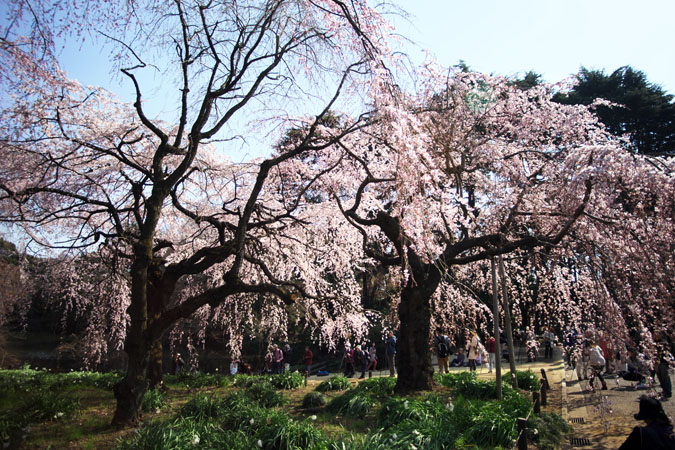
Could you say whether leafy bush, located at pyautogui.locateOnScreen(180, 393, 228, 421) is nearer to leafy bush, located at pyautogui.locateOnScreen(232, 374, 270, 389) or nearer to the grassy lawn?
the grassy lawn

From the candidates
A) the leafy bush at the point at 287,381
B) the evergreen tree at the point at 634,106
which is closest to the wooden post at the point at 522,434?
the leafy bush at the point at 287,381

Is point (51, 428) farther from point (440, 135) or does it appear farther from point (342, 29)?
point (440, 135)

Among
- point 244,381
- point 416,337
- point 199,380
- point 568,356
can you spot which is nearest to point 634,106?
point 568,356

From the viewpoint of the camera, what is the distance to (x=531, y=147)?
10109 millimetres

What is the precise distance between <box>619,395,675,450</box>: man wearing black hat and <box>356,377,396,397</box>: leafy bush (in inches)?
215

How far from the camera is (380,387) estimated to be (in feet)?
30.8

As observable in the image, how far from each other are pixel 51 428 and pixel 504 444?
6444mm

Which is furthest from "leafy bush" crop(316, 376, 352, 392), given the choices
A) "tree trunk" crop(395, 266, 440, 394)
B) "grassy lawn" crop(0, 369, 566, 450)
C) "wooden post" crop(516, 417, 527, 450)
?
"wooden post" crop(516, 417, 527, 450)

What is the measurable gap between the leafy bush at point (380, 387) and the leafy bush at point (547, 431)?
336cm

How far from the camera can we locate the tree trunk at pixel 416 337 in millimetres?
8750

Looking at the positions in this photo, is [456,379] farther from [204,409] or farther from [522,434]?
[204,409]

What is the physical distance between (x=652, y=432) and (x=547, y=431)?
2312 millimetres

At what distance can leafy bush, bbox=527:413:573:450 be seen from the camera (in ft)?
18.8

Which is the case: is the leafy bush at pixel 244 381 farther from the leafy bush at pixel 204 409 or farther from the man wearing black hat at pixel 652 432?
the man wearing black hat at pixel 652 432
